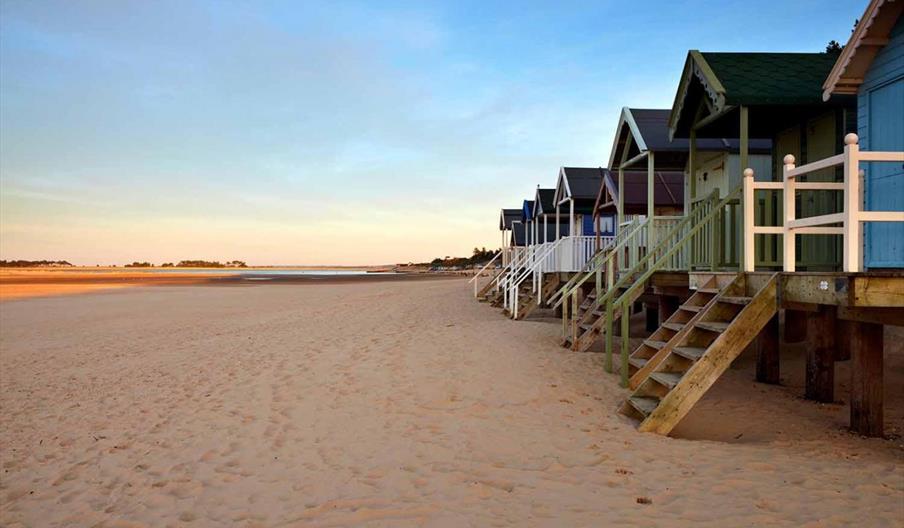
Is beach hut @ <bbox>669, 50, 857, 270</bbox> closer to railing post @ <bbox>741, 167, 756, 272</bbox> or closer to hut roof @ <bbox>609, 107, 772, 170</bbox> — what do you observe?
hut roof @ <bbox>609, 107, 772, 170</bbox>

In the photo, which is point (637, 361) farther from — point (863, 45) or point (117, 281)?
point (117, 281)

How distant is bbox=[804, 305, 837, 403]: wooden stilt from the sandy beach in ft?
1.17

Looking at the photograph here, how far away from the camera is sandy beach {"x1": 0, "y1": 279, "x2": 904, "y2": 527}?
494 cm

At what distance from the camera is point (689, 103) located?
10.5m

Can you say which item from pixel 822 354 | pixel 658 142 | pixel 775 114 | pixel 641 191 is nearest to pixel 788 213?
pixel 822 354

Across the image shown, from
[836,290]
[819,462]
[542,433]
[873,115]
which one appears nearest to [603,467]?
[542,433]

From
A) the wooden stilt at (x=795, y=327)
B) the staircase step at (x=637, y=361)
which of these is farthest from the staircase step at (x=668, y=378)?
the wooden stilt at (x=795, y=327)

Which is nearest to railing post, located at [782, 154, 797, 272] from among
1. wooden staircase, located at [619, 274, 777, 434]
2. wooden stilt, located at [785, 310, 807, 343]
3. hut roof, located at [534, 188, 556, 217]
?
wooden staircase, located at [619, 274, 777, 434]

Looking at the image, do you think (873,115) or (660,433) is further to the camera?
(873,115)

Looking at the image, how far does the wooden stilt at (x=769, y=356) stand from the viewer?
9.70m

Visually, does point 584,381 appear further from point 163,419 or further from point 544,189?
point 544,189

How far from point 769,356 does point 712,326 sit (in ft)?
12.2

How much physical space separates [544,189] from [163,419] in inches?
938

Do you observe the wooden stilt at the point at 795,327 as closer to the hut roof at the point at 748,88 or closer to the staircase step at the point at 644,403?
the hut roof at the point at 748,88
